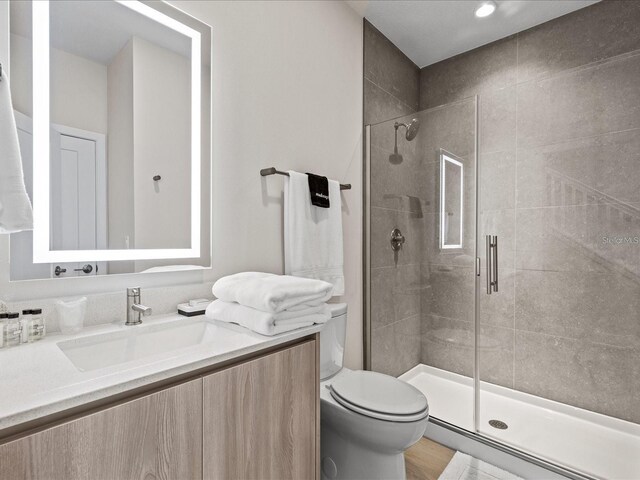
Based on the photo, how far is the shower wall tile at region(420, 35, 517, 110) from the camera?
2373mm

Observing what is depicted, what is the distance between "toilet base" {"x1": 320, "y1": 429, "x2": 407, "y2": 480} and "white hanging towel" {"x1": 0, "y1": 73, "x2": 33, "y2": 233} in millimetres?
1305

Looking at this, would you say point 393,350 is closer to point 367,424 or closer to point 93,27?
point 367,424

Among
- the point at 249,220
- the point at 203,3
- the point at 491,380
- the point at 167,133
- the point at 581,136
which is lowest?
the point at 491,380

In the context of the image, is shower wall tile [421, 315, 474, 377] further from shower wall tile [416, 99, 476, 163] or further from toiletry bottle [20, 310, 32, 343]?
toiletry bottle [20, 310, 32, 343]

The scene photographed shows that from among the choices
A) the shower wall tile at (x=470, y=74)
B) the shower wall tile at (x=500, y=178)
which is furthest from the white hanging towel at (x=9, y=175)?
the shower wall tile at (x=470, y=74)

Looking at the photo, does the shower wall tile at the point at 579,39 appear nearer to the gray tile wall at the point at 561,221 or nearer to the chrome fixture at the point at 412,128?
the gray tile wall at the point at 561,221

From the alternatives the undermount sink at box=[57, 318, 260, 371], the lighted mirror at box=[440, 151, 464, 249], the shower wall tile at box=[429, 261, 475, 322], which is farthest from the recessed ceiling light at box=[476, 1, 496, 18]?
the undermount sink at box=[57, 318, 260, 371]

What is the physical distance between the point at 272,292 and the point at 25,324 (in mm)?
645

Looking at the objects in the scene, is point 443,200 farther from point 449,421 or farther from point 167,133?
point 167,133

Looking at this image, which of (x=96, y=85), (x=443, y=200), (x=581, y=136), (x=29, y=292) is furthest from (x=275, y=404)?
(x=581, y=136)

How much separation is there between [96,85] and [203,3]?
0.57m

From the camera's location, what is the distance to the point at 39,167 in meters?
1.01

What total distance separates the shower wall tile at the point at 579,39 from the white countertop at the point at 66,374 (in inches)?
97.0

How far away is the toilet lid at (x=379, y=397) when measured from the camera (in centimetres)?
127
